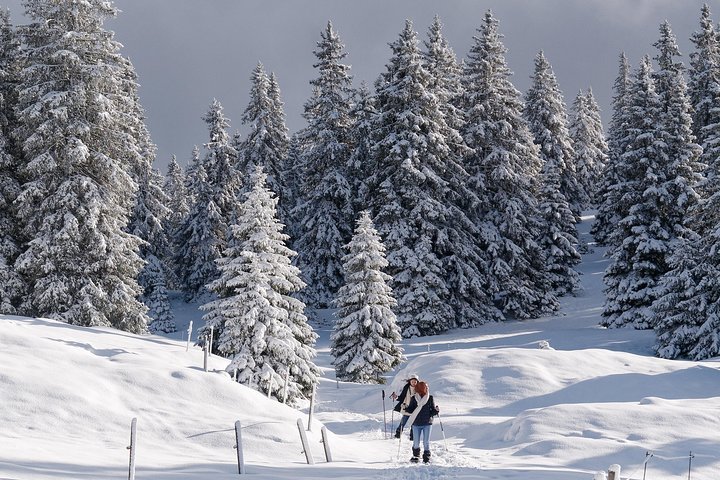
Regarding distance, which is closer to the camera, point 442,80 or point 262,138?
point 442,80

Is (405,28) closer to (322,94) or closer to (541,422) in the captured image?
(322,94)

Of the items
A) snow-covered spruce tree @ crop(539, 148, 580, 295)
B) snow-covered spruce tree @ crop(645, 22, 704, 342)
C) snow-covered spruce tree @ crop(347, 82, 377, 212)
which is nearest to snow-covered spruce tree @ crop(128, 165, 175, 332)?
snow-covered spruce tree @ crop(347, 82, 377, 212)

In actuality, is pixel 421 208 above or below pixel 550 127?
below

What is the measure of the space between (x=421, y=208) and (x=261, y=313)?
16.9 m

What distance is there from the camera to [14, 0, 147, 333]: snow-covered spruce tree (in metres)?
24.0

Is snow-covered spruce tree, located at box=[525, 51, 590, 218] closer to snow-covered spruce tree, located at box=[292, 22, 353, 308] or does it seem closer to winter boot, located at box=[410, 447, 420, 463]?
snow-covered spruce tree, located at box=[292, 22, 353, 308]

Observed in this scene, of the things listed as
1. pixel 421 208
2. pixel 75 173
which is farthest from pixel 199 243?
pixel 75 173

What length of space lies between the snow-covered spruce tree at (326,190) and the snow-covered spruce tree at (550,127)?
20588 mm

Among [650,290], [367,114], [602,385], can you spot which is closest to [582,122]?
[367,114]

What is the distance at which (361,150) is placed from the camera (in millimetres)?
40281

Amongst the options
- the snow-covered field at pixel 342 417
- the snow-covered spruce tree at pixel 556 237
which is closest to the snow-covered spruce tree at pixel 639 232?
the snow-covered spruce tree at pixel 556 237

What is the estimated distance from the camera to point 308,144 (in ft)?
150

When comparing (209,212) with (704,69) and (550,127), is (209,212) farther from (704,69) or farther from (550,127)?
(704,69)

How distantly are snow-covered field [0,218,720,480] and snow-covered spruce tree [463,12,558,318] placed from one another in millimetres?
14505
